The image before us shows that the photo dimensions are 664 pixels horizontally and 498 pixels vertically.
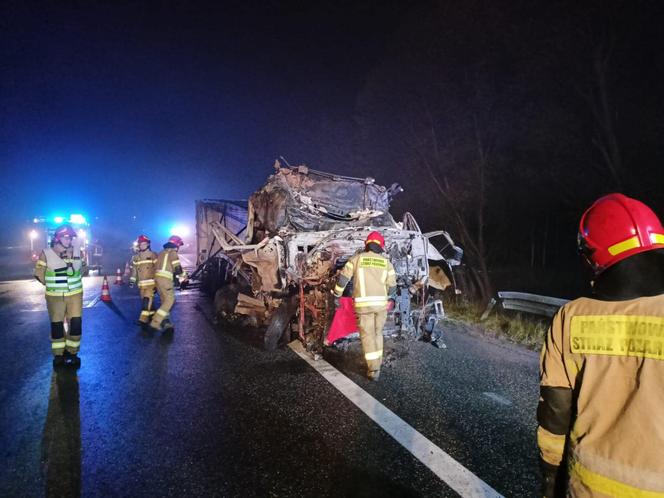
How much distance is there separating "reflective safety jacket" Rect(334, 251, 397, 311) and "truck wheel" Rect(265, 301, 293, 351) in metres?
1.37

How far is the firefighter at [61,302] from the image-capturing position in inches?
193

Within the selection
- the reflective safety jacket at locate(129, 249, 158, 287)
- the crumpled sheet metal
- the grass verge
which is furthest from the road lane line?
the reflective safety jacket at locate(129, 249, 158, 287)

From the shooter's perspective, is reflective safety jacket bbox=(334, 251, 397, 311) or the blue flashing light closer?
reflective safety jacket bbox=(334, 251, 397, 311)

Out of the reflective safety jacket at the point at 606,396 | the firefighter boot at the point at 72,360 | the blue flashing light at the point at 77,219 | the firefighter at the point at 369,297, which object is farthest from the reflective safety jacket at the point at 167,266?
the blue flashing light at the point at 77,219

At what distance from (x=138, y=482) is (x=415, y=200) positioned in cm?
1379

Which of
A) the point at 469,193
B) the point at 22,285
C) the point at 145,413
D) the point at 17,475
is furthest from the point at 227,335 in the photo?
the point at 22,285

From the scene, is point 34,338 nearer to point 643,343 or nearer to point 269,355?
point 269,355

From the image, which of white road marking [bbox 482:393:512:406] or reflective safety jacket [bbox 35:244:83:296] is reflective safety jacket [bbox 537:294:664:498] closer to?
white road marking [bbox 482:393:512:406]

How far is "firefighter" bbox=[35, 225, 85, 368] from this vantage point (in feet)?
16.1

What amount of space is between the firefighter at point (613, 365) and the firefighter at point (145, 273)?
23.3 feet

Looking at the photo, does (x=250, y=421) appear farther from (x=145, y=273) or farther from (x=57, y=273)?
(x=145, y=273)

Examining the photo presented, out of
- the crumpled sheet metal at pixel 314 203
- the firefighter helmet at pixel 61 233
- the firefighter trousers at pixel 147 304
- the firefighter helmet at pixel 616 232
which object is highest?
the crumpled sheet metal at pixel 314 203

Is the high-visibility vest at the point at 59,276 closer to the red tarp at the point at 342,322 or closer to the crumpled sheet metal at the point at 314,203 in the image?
the crumpled sheet metal at the point at 314,203

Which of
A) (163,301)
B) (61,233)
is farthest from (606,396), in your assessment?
(163,301)
